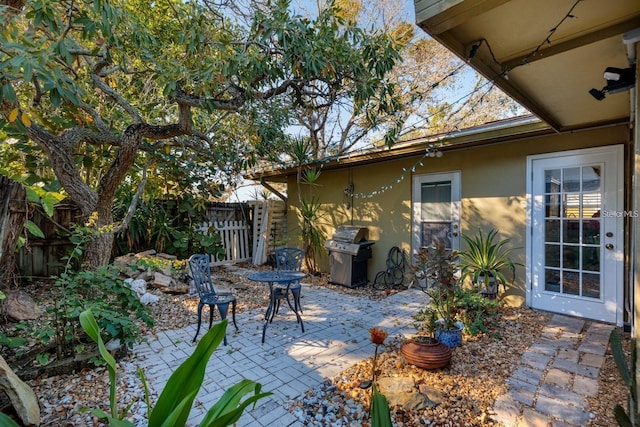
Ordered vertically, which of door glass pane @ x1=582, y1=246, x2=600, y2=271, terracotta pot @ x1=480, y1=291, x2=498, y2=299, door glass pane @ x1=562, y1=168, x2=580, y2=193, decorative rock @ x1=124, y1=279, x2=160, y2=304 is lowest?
decorative rock @ x1=124, y1=279, x2=160, y2=304

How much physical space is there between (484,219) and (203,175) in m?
5.81

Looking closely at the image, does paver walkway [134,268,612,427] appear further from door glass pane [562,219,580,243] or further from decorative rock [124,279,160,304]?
decorative rock [124,279,160,304]

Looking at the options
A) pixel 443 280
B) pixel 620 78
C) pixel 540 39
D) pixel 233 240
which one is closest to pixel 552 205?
pixel 620 78

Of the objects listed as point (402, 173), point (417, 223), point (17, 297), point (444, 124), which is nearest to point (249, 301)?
point (17, 297)

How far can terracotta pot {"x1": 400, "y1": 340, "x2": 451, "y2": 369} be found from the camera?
2.45 metres

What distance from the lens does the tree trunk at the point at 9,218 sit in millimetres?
2264

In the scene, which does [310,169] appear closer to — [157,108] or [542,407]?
[157,108]

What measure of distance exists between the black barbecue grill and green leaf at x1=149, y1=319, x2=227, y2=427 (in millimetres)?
4383

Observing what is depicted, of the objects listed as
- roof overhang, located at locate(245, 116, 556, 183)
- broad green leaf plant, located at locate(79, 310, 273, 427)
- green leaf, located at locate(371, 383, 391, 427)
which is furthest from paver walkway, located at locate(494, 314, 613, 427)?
roof overhang, located at locate(245, 116, 556, 183)

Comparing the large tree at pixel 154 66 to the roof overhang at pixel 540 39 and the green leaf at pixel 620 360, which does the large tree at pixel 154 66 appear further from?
the green leaf at pixel 620 360

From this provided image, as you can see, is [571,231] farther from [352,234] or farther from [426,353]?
[352,234]

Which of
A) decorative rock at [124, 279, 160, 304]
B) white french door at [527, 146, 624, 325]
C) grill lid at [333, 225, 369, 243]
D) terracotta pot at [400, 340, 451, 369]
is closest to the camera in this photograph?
terracotta pot at [400, 340, 451, 369]

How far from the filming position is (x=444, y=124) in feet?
29.5

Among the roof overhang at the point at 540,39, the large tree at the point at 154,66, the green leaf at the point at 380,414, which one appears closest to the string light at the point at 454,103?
the roof overhang at the point at 540,39
